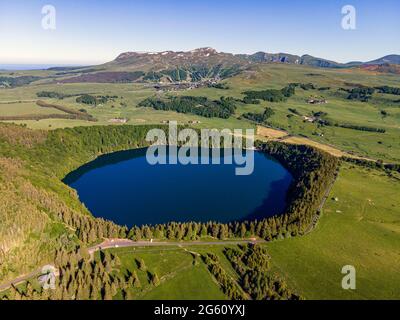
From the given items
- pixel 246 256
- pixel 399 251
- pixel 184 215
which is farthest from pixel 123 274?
pixel 399 251

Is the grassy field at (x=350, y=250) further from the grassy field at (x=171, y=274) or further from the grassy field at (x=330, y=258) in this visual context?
the grassy field at (x=171, y=274)

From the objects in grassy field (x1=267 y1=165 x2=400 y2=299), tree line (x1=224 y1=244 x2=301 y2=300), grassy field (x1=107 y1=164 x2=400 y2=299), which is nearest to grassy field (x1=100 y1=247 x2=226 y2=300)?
grassy field (x1=107 y1=164 x2=400 y2=299)

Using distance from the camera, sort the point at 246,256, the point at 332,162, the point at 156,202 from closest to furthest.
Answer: the point at 246,256 < the point at 156,202 < the point at 332,162

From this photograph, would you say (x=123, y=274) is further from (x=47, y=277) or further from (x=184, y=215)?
(x=184, y=215)

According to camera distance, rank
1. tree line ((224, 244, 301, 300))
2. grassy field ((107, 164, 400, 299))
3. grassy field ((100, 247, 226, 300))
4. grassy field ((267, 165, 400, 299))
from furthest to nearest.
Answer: grassy field ((267, 165, 400, 299)) < grassy field ((107, 164, 400, 299)) < grassy field ((100, 247, 226, 300)) < tree line ((224, 244, 301, 300))

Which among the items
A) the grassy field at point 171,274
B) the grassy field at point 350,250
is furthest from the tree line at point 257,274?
the grassy field at point 171,274

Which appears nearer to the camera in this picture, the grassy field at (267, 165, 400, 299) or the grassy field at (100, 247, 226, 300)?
the grassy field at (100, 247, 226, 300)

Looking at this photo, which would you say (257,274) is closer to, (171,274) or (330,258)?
(171,274)

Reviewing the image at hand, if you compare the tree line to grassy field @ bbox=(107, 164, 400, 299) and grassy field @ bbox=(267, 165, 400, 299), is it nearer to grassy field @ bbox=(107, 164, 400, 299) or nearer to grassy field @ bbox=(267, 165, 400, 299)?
grassy field @ bbox=(107, 164, 400, 299)

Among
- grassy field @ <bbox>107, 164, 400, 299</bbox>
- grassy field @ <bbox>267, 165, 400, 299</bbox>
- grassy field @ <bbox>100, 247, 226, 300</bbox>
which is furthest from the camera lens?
grassy field @ <bbox>267, 165, 400, 299</bbox>
